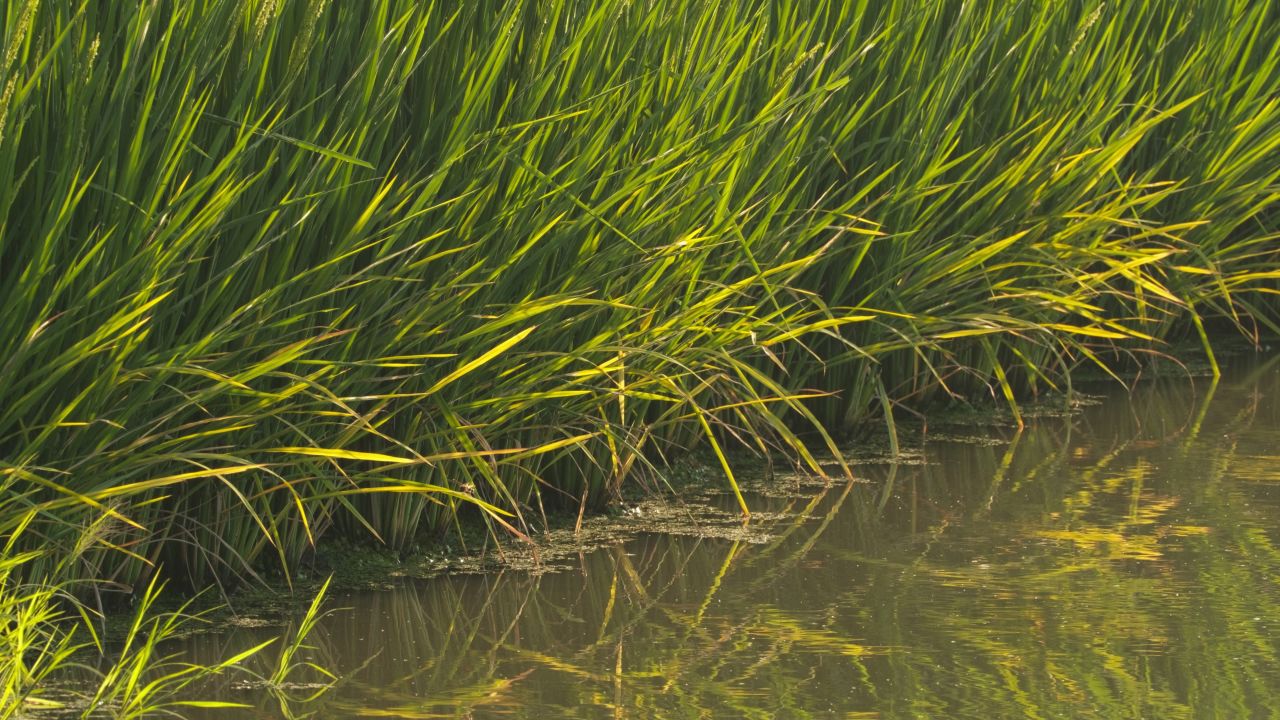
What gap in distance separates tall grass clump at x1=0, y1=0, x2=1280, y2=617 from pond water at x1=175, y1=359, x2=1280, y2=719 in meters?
0.17

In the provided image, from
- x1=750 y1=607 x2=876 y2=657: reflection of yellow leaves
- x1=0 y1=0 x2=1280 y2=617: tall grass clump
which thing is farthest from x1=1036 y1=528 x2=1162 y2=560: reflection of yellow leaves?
x1=750 y1=607 x2=876 y2=657: reflection of yellow leaves

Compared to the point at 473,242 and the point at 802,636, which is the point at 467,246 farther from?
the point at 802,636

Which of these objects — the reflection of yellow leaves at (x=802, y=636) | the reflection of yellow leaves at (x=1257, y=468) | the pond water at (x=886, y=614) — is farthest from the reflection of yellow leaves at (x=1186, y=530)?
the reflection of yellow leaves at (x=802, y=636)

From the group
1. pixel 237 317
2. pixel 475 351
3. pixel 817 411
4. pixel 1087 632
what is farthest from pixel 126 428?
pixel 817 411

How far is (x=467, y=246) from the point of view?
9.18ft

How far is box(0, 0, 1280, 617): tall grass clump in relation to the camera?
250 centimetres

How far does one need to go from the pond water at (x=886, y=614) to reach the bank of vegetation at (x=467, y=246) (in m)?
0.16

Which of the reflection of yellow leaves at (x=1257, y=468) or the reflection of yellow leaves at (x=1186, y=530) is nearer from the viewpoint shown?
the reflection of yellow leaves at (x=1186, y=530)

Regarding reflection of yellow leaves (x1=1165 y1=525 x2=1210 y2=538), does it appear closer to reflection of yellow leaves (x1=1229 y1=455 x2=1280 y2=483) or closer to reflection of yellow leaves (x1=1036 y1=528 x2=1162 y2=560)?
reflection of yellow leaves (x1=1036 y1=528 x2=1162 y2=560)

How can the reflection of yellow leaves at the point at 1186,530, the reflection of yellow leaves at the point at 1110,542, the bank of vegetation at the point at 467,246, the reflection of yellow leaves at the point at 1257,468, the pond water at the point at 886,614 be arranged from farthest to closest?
the reflection of yellow leaves at the point at 1257,468, the reflection of yellow leaves at the point at 1186,530, the reflection of yellow leaves at the point at 1110,542, the bank of vegetation at the point at 467,246, the pond water at the point at 886,614

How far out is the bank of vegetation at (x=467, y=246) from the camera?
8.18 ft

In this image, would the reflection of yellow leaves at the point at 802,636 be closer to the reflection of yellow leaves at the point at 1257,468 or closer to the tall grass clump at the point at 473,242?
the tall grass clump at the point at 473,242

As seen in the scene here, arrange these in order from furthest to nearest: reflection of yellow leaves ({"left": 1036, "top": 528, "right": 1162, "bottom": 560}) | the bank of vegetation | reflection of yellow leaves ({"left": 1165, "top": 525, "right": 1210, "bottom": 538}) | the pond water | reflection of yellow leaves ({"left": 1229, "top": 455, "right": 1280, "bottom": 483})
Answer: reflection of yellow leaves ({"left": 1229, "top": 455, "right": 1280, "bottom": 483}) → reflection of yellow leaves ({"left": 1165, "top": 525, "right": 1210, "bottom": 538}) → reflection of yellow leaves ({"left": 1036, "top": 528, "right": 1162, "bottom": 560}) → the bank of vegetation → the pond water

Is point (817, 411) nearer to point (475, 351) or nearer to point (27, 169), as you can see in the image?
point (475, 351)
